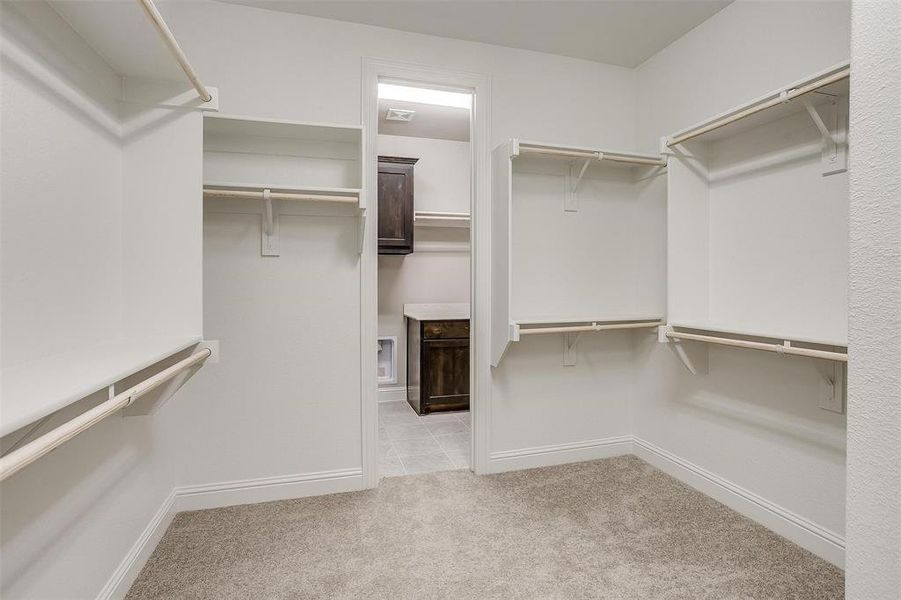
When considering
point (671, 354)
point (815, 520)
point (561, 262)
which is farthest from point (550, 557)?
point (561, 262)

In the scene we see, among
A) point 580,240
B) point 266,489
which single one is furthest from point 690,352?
point 266,489

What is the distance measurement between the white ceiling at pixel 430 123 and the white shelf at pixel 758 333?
241cm

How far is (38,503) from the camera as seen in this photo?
1.22m

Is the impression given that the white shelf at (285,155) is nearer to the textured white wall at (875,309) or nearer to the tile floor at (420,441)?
the tile floor at (420,441)

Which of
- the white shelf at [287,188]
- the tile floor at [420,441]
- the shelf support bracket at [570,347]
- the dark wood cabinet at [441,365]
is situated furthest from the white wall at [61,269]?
the dark wood cabinet at [441,365]

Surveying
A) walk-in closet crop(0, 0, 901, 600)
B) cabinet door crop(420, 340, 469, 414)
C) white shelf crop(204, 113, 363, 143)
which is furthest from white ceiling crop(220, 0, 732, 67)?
cabinet door crop(420, 340, 469, 414)

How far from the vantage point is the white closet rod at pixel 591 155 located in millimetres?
2568

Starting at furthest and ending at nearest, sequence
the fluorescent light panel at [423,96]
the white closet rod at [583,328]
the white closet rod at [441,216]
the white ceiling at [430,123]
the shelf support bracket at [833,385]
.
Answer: the white closet rod at [441,216]
the white ceiling at [430,123]
the fluorescent light panel at [423,96]
the white closet rod at [583,328]
the shelf support bracket at [833,385]

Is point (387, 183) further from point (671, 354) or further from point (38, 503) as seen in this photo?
point (38, 503)

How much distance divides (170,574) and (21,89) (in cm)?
169

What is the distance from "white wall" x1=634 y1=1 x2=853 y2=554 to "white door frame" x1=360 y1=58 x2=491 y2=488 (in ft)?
3.42

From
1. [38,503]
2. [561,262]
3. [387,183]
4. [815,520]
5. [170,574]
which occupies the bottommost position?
[170,574]

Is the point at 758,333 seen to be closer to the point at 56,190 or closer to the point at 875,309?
the point at 875,309

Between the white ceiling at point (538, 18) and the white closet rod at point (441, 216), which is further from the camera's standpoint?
the white closet rod at point (441, 216)
